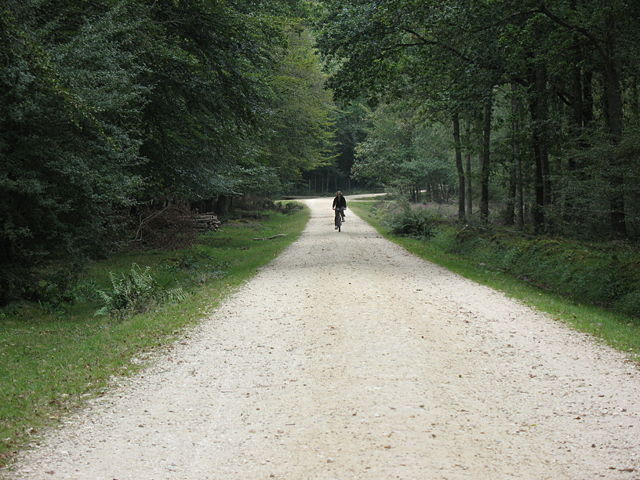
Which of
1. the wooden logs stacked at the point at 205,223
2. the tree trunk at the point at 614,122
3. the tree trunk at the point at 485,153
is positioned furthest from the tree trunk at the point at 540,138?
the wooden logs stacked at the point at 205,223

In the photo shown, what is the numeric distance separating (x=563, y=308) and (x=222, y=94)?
10.4 m

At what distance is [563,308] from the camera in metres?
9.93

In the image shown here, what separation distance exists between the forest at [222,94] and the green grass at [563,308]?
3.31 m

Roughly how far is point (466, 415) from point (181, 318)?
5.53 meters

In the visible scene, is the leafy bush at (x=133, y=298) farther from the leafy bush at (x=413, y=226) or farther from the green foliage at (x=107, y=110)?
the leafy bush at (x=413, y=226)

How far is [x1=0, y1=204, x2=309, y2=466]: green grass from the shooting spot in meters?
5.36

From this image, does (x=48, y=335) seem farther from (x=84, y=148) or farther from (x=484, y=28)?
(x=484, y=28)

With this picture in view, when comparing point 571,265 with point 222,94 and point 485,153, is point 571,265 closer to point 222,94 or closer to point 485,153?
point 485,153

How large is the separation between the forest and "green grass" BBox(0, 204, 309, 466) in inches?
39.3

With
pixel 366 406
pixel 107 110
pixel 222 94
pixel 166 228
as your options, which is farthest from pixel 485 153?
pixel 366 406

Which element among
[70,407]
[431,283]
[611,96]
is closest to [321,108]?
[611,96]

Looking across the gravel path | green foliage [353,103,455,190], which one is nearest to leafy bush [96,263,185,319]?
the gravel path

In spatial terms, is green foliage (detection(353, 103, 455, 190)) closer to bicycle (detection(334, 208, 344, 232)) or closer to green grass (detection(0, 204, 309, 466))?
bicycle (detection(334, 208, 344, 232))

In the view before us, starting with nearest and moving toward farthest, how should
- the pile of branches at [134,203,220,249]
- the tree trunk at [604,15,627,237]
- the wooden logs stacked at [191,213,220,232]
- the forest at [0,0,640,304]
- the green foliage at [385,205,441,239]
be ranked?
the forest at [0,0,640,304], the tree trunk at [604,15,627,237], the pile of branches at [134,203,220,249], the green foliage at [385,205,441,239], the wooden logs stacked at [191,213,220,232]
